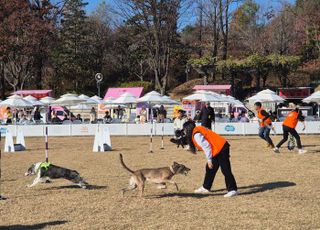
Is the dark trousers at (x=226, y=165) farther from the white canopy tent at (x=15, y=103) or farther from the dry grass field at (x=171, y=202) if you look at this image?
the white canopy tent at (x=15, y=103)

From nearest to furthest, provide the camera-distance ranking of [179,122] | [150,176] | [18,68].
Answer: [150,176] → [179,122] → [18,68]

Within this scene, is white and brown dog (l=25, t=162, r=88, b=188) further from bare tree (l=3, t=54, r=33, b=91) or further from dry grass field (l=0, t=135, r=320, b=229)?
bare tree (l=3, t=54, r=33, b=91)

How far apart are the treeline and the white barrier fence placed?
21.7m

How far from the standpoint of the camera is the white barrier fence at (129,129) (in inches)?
1051

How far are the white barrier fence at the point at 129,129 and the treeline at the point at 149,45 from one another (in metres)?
21.7

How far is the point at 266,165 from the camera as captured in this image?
13.2 metres

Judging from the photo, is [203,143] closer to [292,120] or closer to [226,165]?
[226,165]

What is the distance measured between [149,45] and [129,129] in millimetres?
24191

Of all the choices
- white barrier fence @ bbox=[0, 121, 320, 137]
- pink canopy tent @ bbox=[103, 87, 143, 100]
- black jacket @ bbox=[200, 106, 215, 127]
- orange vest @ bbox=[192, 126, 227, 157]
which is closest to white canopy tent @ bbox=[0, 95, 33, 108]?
white barrier fence @ bbox=[0, 121, 320, 137]

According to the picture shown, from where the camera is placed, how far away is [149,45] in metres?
50.9

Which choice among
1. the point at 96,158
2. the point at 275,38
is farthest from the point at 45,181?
the point at 275,38

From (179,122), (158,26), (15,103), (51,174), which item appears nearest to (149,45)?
(158,26)

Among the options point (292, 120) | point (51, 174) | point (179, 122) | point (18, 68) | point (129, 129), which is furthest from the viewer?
point (18, 68)

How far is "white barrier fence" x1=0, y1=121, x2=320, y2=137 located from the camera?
26703mm
